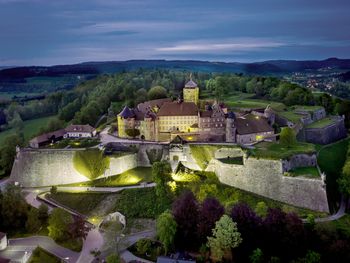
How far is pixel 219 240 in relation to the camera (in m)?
28.8

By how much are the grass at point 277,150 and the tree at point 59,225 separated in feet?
55.8

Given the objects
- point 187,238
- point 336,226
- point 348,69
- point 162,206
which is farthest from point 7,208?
point 348,69

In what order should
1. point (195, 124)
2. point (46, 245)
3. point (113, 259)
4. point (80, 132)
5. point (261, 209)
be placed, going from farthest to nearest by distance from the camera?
point (80, 132)
point (195, 124)
point (261, 209)
point (46, 245)
point (113, 259)

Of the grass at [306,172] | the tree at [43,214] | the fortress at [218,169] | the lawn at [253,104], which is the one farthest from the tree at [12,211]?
the lawn at [253,104]

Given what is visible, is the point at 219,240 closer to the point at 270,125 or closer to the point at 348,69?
the point at 270,125

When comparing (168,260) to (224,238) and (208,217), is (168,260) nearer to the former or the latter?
(224,238)

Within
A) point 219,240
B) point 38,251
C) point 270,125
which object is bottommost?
point 38,251

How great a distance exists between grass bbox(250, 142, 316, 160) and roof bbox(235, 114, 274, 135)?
216 cm

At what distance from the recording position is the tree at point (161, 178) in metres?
37.4

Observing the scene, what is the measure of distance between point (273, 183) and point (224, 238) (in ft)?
32.1

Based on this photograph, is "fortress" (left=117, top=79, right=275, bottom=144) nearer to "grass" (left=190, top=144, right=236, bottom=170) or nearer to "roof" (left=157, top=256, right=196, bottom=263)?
"grass" (left=190, top=144, right=236, bottom=170)

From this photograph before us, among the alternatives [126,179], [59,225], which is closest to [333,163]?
[126,179]

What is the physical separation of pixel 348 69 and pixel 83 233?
87847 millimetres

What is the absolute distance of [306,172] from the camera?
119 feet
